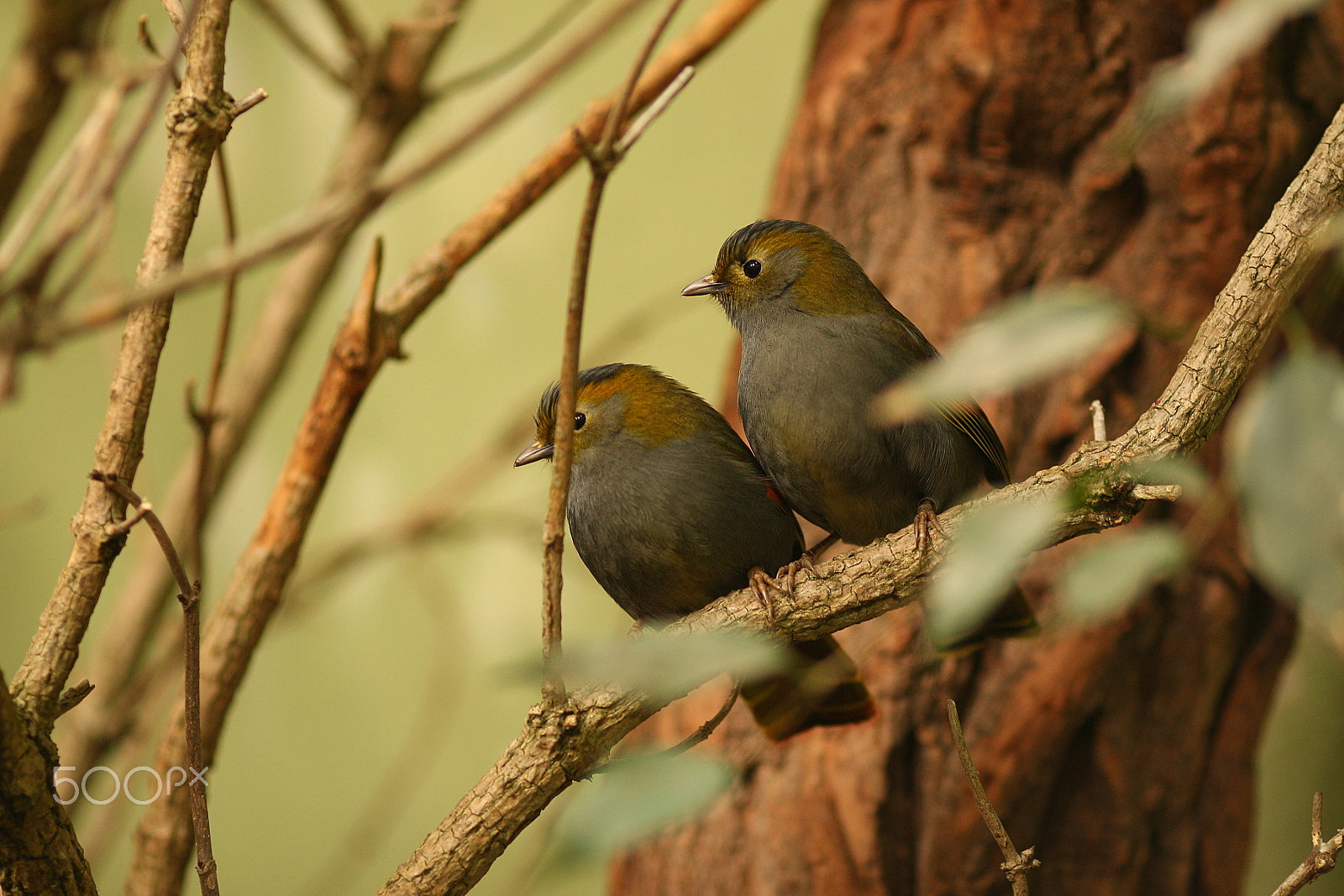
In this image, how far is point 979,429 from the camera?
228cm

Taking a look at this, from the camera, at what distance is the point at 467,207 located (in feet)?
15.0

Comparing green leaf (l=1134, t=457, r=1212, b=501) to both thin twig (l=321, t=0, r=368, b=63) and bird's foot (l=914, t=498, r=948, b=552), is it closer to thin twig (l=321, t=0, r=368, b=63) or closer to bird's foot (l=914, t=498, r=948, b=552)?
bird's foot (l=914, t=498, r=948, b=552)

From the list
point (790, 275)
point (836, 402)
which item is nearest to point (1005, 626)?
point (836, 402)

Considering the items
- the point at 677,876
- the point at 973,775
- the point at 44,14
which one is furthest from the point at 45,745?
the point at 677,876

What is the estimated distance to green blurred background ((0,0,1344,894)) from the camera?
4438 mm

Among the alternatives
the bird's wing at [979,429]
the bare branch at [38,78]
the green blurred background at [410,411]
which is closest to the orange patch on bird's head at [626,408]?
the bird's wing at [979,429]

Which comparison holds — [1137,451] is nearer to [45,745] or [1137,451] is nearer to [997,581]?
[997,581]

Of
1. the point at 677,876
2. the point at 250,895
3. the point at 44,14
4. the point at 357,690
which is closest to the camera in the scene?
the point at 44,14

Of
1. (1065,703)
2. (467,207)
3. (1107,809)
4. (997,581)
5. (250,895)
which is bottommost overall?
(1107,809)

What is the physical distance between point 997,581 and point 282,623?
3.42 metres

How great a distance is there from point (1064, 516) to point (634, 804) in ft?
3.18

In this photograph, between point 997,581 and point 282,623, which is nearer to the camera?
point 997,581

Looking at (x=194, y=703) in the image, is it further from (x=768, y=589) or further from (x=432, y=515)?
(x=432, y=515)

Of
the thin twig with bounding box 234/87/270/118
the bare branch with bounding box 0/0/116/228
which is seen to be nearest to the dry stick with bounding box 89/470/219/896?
the bare branch with bounding box 0/0/116/228
